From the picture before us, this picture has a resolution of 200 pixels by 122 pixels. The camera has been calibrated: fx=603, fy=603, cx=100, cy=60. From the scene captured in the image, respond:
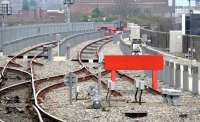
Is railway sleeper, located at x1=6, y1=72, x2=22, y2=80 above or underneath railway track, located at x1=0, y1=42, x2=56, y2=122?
underneath

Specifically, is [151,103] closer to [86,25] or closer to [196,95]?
[196,95]

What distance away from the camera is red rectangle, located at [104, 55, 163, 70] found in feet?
58.1

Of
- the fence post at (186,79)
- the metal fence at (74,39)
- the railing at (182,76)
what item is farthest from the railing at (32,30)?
the fence post at (186,79)

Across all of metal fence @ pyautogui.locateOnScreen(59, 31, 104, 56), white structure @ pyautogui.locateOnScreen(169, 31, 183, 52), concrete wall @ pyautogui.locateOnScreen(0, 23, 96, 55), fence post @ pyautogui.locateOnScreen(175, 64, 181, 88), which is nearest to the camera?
fence post @ pyautogui.locateOnScreen(175, 64, 181, 88)

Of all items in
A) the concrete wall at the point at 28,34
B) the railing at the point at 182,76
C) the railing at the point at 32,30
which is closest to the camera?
the railing at the point at 182,76

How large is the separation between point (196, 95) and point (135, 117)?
420 cm

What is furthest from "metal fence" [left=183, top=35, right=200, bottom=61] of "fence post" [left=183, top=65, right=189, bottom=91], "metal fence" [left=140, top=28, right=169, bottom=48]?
"fence post" [left=183, top=65, right=189, bottom=91]

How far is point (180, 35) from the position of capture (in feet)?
113

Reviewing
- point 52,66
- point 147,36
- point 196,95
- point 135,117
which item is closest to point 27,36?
point 147,36

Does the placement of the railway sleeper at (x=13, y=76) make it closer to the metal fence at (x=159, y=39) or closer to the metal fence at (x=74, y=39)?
the metal fence at (x=74, y=39)

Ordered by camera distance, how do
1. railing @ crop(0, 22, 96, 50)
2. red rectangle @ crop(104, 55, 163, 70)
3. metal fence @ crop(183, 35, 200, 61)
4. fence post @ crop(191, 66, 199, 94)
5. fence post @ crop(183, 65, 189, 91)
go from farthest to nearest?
1. railing @ crop(0, 22, 96, 50)
2. metal fence @ crop(183, 35, 200, 61)
3. fence post @ crop(183, 65, 189, 91)
4. red rectangle @ crop(104, 55, 163, 70)
5. fence post @ crop(191, 66, 199, 94)

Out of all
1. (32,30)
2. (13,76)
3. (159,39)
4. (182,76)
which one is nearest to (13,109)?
(182,76)

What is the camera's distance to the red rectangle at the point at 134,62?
698 inches

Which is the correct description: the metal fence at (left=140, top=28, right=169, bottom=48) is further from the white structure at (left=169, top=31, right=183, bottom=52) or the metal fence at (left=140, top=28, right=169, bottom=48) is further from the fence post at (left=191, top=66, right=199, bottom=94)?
the fence post at (left=191, top=66, right=199, bottom=94)
